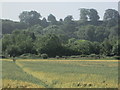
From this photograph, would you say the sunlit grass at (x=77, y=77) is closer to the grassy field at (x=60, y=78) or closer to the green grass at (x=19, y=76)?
the grassy field at (x=60, y=78)

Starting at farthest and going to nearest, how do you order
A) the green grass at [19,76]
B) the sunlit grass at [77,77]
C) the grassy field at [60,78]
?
the green grass at [19,76]
the sunlit grass at [77,77]
the grassy field at [60,78]

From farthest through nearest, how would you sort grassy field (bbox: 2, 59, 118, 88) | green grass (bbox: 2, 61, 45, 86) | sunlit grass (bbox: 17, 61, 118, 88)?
1. green grass (bbox: 2, 61, 45, 86)
2. sunlit grass (bbox: 17, 61, 118, 88)
3. grassy field (bbox: 2, 59, 118, 88)

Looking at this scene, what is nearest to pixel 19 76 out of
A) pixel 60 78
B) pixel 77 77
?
pixel 60 78

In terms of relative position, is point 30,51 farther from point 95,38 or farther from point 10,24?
point 10,24

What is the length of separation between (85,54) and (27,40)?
22438 millimetres

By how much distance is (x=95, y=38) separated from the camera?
556ft

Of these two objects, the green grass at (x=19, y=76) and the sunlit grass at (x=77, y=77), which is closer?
the sunlit grass at (x=77, y=77)

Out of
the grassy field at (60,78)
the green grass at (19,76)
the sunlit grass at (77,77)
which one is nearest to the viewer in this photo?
the grassy field at (60,78)

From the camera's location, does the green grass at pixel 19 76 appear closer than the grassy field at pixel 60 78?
No

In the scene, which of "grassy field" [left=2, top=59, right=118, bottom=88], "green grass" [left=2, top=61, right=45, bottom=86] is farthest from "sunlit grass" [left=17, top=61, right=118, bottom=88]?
"green grass" [left=2, top=61, right=45, bottom=86]

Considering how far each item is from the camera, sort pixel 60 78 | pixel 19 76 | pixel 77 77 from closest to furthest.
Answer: pixel 60 78 → pixel 77 77 → pixel 19 76

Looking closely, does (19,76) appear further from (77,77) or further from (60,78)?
(77,77)

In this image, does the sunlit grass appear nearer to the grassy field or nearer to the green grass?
the grassy field

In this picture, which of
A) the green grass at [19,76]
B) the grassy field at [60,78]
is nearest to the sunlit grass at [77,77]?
the grassy field at [60,78]
